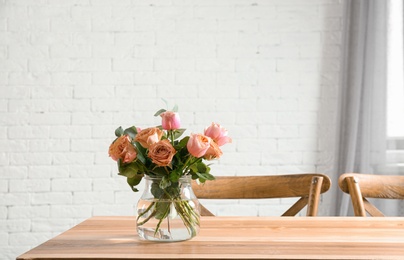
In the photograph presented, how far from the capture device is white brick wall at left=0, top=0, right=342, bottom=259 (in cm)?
323

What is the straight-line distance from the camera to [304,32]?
3.26 metres

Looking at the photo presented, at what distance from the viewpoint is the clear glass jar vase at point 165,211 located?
4.40 feet

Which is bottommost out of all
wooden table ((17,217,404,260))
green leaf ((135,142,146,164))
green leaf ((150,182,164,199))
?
wooden table ((17,217,404,260))

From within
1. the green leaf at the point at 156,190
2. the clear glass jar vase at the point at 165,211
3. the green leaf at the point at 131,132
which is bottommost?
the clear glass jar vase at the point at 165,211

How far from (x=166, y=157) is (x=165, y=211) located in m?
0.12

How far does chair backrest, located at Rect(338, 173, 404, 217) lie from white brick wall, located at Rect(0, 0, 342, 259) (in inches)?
41.3

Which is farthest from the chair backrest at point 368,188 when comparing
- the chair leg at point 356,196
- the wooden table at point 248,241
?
the wooden table at point 248,241

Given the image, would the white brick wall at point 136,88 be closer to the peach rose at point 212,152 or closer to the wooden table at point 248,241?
the wooden table at point 248,241

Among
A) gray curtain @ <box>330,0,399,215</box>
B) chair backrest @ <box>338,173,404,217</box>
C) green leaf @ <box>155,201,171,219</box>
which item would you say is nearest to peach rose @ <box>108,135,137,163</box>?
green leaf @ <box>155,201,171,219</box>

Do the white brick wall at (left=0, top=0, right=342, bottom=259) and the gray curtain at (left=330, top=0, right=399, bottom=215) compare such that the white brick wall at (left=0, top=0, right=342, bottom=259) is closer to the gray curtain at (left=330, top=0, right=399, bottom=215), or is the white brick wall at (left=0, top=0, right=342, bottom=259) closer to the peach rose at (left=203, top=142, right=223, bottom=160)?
the gray curtain at (left=330, top=0, right=399, bottom=215)

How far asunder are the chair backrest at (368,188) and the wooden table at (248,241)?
0.32 m

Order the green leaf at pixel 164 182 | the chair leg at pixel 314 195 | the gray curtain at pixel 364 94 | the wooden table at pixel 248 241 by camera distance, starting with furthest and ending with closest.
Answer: the gray curtain at pixel 364 94, the chair leg at pixel 314 195, the green leaf at pixel 164 182, the wooden table at pixel 248 241

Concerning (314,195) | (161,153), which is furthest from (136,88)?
(161,153)

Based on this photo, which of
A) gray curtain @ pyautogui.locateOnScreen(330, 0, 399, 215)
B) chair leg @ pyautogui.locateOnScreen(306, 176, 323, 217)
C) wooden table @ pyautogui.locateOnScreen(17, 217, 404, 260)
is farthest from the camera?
gray curtain @ pyautogui.locateOnScreen(330, 0, 399, 215)
